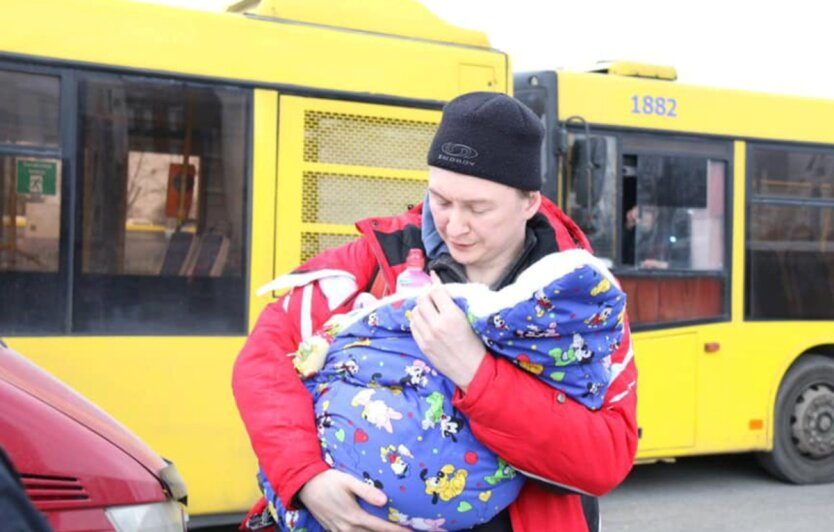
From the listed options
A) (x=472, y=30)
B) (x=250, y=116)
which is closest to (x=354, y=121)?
(x=250, y=116)

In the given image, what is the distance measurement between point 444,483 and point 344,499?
188 mm

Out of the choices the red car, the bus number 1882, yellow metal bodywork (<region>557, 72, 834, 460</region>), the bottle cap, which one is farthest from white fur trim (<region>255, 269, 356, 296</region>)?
the bus number 1882

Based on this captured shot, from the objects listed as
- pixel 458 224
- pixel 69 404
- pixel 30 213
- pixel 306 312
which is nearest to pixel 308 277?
pixel 306 312

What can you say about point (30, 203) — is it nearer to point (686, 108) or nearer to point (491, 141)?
point (491, 141)

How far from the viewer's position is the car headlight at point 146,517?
265 cm

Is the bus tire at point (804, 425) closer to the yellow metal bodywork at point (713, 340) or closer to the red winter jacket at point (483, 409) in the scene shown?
the yellow metal bodywork at point (713, 340)

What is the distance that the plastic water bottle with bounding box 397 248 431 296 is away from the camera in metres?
2.14

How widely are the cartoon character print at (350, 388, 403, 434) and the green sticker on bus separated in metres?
3.77

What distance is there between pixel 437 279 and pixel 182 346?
12.1 feet

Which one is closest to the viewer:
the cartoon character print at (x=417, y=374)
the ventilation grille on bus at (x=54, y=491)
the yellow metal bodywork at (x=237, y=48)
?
the cartoon character print at (x=417, y=374)

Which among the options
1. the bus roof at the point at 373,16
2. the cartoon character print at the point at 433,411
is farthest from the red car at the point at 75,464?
the bus roof at the point at 373,16

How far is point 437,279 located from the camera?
216 centimetres

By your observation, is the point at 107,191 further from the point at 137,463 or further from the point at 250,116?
the point at 137,463

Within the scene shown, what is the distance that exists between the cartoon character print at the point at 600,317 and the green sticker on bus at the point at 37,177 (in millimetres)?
4001
